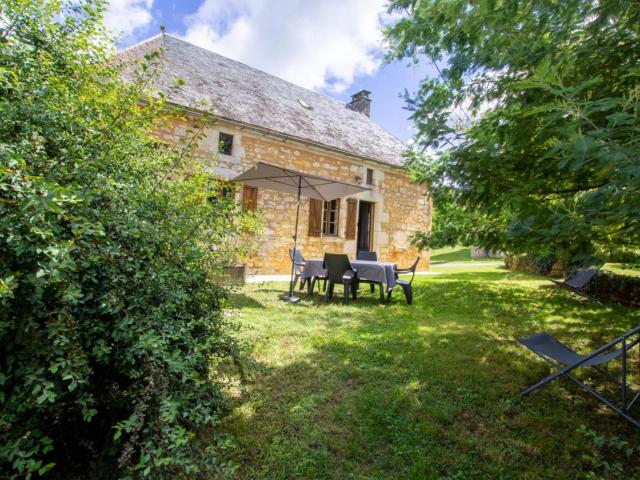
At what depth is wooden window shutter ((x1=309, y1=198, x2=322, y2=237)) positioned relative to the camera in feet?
33.8

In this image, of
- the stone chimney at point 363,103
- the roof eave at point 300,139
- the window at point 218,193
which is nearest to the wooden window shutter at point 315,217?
the roof eave at point 300,139

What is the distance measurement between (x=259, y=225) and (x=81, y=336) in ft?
6.47

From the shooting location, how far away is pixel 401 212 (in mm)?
12617

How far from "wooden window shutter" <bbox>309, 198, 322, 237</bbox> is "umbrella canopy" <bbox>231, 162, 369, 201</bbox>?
→ 244 centimetres

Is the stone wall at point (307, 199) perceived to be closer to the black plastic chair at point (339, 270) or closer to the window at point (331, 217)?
the window at point (331, 217)

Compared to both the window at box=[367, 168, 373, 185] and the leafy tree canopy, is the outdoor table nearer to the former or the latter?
the leafy tree canopy

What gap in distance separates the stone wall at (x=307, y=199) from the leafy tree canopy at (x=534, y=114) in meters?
5.25

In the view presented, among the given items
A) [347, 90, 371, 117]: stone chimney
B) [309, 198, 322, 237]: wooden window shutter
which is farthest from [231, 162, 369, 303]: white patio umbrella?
[347, 90, 371, 117]: stone chimney

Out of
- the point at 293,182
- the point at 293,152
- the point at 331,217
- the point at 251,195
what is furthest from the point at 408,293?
the point at 293,152

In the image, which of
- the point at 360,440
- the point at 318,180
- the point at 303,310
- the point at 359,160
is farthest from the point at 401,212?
the point at 360,440

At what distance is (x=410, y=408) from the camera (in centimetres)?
246

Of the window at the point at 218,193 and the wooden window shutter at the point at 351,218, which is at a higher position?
the wooden window shutter at the point at 351,218

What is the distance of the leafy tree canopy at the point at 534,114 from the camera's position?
1670mm

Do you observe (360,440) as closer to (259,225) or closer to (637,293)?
(259,225)
